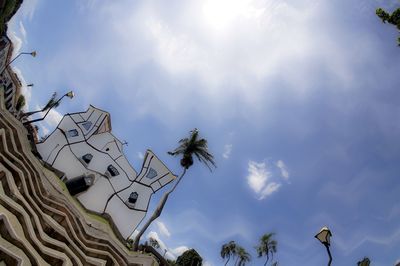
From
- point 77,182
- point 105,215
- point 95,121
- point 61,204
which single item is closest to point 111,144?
point 95,121

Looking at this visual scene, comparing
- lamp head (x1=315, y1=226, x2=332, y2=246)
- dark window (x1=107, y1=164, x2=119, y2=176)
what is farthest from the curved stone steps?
dark window (x1=107, y1=164, x2=119, y2=176)

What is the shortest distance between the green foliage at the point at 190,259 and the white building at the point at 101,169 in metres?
6.44

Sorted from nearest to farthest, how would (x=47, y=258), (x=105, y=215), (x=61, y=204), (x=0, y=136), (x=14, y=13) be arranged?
(x=47, y=258) → (x=0, y=136) → (x=61, y=204) → (x=105, y=215) → (x=14, y=13)

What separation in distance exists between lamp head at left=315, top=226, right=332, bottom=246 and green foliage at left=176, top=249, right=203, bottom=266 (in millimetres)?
24324

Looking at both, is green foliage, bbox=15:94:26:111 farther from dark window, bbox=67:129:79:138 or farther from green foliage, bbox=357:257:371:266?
green foliage, bbox=357:257:371:266

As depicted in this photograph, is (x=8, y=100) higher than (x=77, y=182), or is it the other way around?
(x=8, y=100)

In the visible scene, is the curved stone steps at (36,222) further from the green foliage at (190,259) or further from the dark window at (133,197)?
the dark window at (133,197)

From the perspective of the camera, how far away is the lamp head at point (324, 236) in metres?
11.7

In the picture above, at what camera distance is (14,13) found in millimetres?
45500

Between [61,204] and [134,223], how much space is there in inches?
657

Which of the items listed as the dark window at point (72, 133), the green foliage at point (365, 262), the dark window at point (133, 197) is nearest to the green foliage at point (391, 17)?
the green foliage at point (365, 262)

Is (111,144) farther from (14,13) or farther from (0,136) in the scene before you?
(14,13)

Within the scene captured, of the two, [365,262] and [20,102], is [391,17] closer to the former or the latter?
[365,262]

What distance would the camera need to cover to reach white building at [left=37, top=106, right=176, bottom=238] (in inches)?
1324
